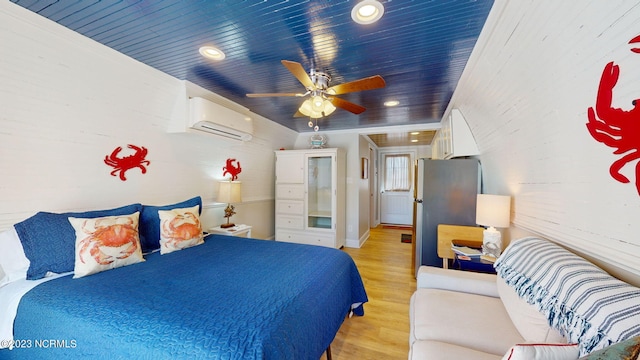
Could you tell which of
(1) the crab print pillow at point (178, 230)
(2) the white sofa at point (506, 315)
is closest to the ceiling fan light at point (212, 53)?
(1) the crab print pillow at point (178, 230)

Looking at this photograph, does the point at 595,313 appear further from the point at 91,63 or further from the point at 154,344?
the point at 91,63

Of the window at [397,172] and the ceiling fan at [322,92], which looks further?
the window at [397,172]

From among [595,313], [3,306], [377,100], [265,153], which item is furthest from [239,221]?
[595,313]

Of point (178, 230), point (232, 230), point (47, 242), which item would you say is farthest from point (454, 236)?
point (47, 242)

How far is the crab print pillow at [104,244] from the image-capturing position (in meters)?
1.51

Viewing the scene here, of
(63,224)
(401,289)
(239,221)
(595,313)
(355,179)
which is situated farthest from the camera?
(355,179)

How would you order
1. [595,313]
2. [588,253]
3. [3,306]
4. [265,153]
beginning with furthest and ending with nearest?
[265,153], [3,306], [588,253], [595,313]

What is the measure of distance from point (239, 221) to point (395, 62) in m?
2.94

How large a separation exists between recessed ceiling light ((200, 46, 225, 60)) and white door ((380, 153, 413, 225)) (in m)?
5.43

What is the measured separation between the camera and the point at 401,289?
107 inches

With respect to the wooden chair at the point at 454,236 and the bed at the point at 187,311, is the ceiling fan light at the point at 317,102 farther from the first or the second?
the wooden chair at the point at 454,236

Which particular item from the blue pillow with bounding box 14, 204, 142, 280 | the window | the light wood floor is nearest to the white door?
the window

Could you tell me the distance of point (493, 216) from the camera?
1837 millimetres

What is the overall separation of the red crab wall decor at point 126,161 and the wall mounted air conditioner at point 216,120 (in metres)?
0.54
